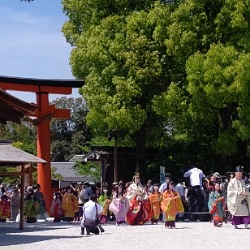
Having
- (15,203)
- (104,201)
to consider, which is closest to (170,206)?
(104,201)

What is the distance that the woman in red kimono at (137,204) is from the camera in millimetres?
21719

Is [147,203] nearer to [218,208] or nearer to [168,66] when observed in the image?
[218,208]

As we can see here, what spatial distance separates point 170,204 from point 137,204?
8.13ft

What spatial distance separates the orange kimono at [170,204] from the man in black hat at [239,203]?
1.60m

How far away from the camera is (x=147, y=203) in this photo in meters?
22.1

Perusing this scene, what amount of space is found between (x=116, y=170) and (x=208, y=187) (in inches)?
293

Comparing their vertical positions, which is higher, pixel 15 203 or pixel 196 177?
pixel 196 177

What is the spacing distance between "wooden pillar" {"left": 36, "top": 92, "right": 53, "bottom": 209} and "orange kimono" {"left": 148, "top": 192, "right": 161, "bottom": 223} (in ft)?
24.8

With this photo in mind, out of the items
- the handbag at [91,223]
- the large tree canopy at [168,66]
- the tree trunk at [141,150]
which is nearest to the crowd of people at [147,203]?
the handbag at [91,223]

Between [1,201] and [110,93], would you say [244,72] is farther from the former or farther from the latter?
[1,201]

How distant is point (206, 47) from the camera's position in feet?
86.5

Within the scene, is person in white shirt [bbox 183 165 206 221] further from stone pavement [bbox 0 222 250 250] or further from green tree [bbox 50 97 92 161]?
green tree [bbox 50 97 92 161]

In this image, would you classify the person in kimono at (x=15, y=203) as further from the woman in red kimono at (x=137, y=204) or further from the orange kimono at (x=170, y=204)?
the orange kimono at (x=170, y=204)

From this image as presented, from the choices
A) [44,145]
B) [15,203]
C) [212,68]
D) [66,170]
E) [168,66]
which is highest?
[168,66]
